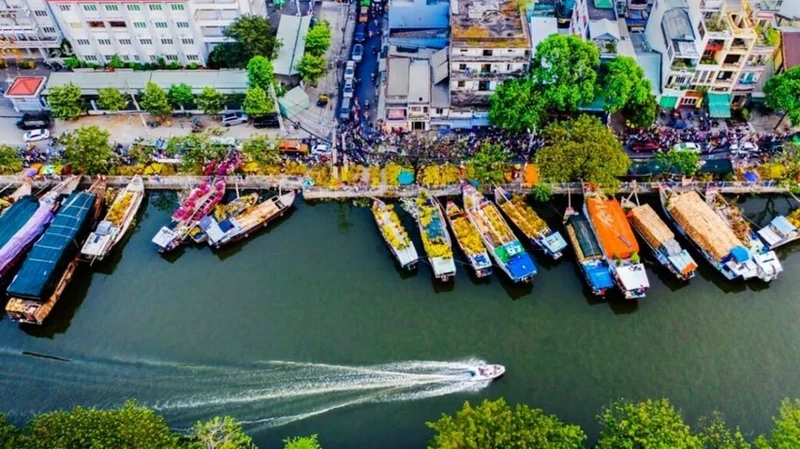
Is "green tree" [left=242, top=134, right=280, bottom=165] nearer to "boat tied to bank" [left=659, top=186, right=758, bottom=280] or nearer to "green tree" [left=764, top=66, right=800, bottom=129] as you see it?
"boat tied to bank" [left=659, top=186, right=758, bottom=280]

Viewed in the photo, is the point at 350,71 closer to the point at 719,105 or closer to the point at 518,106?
the point at 518,106

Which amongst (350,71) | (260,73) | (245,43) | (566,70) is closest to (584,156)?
(566,70)

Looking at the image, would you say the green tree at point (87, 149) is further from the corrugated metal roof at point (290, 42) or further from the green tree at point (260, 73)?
the corrugated metal roof at point (290, 42)

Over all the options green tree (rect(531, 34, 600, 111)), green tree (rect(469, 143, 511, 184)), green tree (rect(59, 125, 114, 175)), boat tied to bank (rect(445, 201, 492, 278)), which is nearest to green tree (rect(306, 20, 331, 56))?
green tree (rect(469, 143, 511, 184))

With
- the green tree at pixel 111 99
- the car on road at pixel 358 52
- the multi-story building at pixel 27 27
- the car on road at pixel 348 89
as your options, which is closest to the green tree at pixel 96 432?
the green tree at pixel 111 99

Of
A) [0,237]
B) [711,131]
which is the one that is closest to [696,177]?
[711,131]
